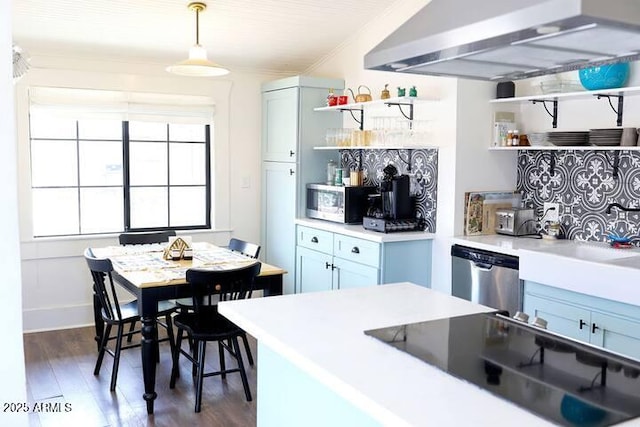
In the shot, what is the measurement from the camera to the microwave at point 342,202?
15.9ft

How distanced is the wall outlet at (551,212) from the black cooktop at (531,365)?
223 cm

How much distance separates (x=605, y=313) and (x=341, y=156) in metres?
2.91

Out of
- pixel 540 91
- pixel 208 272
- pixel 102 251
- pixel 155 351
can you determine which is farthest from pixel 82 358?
pixel 540 91

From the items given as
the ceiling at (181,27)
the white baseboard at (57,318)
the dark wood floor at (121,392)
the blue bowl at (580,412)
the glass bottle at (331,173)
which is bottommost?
the dark wood floor at (121,392)

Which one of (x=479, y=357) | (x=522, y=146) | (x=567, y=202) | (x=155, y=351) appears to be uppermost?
(x=522, y=146)

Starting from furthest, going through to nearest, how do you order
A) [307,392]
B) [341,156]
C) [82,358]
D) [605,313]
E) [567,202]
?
[341,156] < [82,358] < [567,202] < [605,313] < [307,392]

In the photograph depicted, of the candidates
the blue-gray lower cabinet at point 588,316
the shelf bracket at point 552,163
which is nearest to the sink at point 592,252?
the blue-gray lower cabinet at point 588,316

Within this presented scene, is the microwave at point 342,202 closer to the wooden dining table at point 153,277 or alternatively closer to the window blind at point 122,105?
the wooden dining table at point 153,277

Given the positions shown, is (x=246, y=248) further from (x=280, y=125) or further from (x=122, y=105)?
(x=122, y=105)

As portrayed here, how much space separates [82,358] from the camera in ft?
14.1

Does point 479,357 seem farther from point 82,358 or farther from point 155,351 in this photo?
point 82,358

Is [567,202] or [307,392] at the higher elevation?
[567,202]

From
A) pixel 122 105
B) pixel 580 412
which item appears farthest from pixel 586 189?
pixel 122 105

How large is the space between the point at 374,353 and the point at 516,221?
2759 mm
